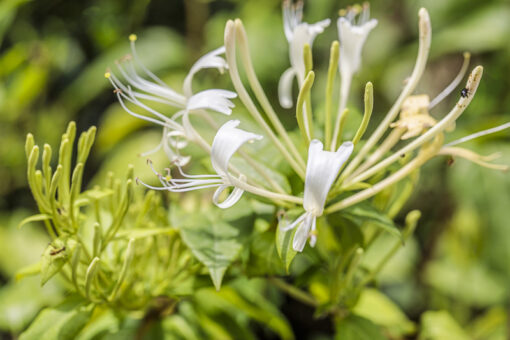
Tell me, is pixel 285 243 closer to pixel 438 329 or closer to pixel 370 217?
pixel 370 217

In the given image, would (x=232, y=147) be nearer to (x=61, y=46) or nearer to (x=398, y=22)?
(x=61, y=46)

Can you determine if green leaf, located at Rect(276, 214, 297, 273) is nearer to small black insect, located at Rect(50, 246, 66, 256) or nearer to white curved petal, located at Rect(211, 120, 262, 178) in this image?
white curved petal, located at Rect(211, 120, 262, 178)

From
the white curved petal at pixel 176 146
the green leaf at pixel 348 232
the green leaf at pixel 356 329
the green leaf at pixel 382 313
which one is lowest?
the green leaf at pixel 382 313

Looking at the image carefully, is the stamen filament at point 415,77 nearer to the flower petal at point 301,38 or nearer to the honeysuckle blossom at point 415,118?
the honeysuckle blossom at point 415,118

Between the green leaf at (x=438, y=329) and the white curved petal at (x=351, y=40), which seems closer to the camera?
the white curved petal at (x=351, y=40)

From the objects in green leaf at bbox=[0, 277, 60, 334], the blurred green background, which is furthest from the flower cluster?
the blurred green background

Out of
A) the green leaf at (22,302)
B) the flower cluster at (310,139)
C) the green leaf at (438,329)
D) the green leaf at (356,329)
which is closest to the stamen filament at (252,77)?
the flower cluster at (310,139)

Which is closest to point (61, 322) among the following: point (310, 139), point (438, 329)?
point (310, 139)
